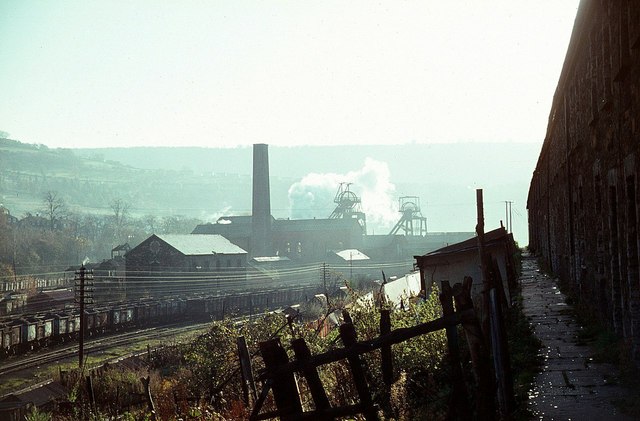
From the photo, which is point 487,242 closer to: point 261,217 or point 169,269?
point 169,269

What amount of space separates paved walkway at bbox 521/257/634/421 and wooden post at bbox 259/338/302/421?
7.57ft

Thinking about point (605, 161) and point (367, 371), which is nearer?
point (605, 161)

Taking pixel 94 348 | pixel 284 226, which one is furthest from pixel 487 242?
pixel 284 226

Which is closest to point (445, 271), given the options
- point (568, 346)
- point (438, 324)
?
point (568, 346)

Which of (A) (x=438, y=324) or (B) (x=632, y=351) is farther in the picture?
(B) (x=632, y=351)

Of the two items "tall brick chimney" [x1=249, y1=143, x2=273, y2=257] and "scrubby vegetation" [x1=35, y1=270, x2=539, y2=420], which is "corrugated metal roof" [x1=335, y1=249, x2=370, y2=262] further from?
"scrubby vegetation" [x1=35, y1=270, x2=539, y2=420]

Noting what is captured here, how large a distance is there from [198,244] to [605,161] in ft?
176

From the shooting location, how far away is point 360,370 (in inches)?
241

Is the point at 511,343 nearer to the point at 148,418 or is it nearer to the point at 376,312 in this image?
the point at 376,312

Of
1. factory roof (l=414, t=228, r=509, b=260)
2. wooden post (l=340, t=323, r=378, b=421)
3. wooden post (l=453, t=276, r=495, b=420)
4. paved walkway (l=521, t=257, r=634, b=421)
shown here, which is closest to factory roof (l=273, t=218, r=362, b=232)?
factory roof (l=414, t=228, r=509, b=260)

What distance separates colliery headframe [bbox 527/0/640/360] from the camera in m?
7.67

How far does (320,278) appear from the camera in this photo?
2872 inches

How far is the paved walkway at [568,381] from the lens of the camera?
6590 mm

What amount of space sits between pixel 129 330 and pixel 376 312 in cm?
3230
